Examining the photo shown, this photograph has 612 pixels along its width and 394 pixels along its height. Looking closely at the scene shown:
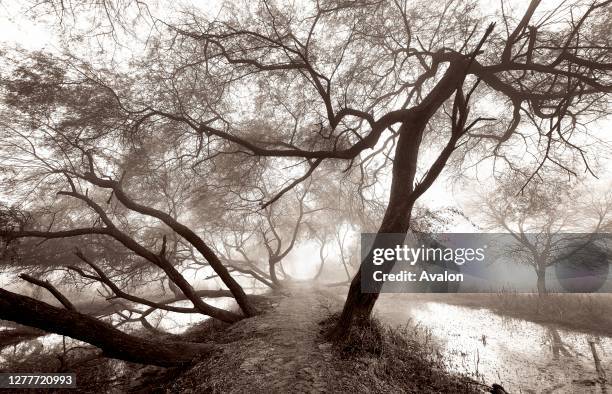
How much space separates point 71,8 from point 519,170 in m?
10.6

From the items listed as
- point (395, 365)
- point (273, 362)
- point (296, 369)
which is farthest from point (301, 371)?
point (395, 365)

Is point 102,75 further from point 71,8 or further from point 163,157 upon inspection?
point 71,8

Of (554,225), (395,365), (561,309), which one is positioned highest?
(554,225)

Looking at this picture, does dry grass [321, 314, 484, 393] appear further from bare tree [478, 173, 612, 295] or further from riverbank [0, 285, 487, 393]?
bare tree [478, 173, 612, 295]

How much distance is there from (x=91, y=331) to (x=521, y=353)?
8.62m

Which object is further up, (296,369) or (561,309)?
(561,309)

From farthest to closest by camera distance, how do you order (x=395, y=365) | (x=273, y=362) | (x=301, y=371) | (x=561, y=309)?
(x=561, y=309), (x=395, y=365), (x=273, y=362), (x=301, y=371)

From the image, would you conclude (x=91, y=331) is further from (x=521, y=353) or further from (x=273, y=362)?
(x=521, y=353)

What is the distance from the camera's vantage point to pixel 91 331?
4277 mm

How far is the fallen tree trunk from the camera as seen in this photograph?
153 inches

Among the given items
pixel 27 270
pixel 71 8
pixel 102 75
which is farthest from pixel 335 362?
pixel 27 270

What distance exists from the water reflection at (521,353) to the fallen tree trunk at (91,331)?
503cm

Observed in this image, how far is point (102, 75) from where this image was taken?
6.99m

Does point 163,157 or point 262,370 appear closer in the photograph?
point 262,370
